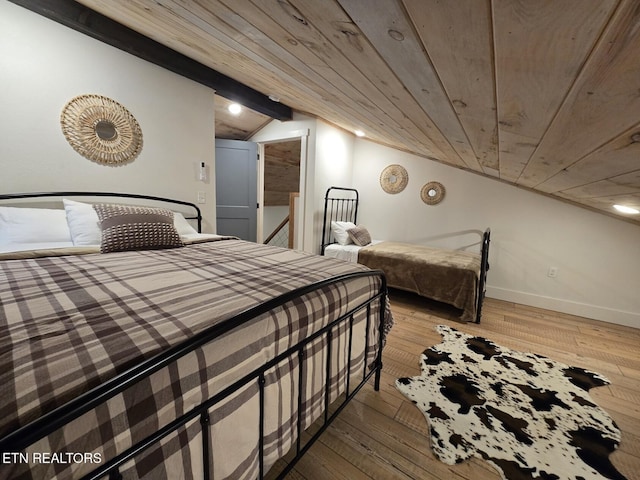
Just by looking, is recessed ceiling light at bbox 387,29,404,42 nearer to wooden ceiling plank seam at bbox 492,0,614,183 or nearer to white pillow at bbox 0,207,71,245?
wooden ceiling plank seam at bbox 492,0,614,183

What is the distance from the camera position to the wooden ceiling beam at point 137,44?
1845 millimetres

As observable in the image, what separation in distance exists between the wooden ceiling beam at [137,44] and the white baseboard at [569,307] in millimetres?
3906

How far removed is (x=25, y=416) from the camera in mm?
458

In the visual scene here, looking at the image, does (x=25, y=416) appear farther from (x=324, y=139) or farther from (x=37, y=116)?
(x=324, y=139)

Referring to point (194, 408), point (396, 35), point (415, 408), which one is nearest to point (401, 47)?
point (396, 35)

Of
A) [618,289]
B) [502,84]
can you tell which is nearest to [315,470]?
[502,84]

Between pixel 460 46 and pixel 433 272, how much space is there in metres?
2.46

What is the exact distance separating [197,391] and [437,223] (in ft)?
12.3

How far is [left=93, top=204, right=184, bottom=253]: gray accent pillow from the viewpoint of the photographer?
1.70 meters

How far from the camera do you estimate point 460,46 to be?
27.2 inches

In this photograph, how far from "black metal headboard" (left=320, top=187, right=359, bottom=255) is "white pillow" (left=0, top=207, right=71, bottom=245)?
2.67 metres

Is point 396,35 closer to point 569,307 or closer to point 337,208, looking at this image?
point 337,208

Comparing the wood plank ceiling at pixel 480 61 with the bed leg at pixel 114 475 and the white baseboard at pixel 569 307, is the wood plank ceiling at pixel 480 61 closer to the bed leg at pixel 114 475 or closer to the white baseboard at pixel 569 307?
the bed leg at pixel 114 475

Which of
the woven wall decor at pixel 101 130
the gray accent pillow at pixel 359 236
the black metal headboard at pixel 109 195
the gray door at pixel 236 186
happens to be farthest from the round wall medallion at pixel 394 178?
A: the woven wall decor at pixel 101 130
